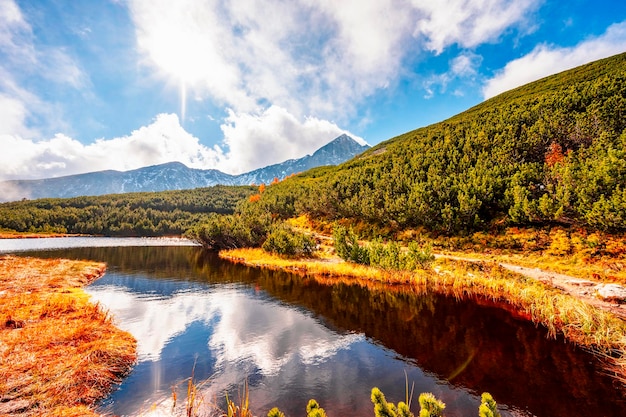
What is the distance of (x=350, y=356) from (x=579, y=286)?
2269 centimetres

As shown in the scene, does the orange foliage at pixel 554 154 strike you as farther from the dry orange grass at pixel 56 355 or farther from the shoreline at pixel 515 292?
the dry orange grass at pixel 56 355

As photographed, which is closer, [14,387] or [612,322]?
[14,387]

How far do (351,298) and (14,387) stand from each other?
25.1m

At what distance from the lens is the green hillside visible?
3441 cm

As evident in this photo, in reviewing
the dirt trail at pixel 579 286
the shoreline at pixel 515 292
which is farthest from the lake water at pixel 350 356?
the dirt trail at pixel 579 286

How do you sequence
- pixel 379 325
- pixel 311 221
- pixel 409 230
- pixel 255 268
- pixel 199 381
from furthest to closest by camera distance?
pixel 311 221, pixel 409 230, pixel 255 268, pixel 379 325, pixel 199 381

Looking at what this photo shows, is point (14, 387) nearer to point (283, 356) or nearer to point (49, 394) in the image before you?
point (49, 394)

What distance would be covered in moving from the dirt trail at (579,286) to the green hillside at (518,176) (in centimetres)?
1038

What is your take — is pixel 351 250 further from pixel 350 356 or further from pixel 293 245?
pixel 350 356

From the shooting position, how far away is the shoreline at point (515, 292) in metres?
16.3

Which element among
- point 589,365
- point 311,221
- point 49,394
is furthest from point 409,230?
point 49,394

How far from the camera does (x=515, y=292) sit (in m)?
24.9

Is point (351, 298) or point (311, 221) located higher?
point (311, 221)

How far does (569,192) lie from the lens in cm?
3559
